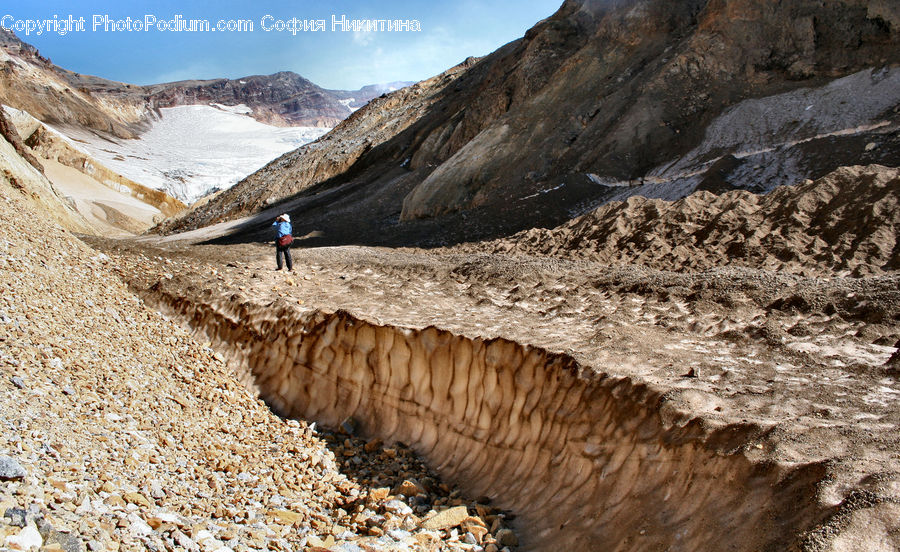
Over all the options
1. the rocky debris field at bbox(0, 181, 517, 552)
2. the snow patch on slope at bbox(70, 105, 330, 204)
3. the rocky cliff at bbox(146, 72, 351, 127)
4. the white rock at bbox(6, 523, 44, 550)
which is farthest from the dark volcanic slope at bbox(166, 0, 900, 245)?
the rocky cliff at bbox(146, 72, 351, 127)

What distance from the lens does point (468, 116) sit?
25.0 m

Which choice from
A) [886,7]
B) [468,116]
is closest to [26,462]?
[886,7]

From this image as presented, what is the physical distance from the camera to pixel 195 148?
68.8 meters

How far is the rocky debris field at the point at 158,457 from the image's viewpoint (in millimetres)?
3764

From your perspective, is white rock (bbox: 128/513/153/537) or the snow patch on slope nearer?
white rock (bbox: 128/513/153/537)

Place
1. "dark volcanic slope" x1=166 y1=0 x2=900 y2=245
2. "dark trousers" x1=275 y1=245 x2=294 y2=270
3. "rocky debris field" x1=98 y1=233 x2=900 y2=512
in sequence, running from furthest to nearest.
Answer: "dark volcanic slope" x1=166 y1=0 x2=900 y2=245
"dark trousers" x1=275 y1=245 x2=294 y2=270
"rocky debris field" x1=98 y1=233 x2=900 y2=512

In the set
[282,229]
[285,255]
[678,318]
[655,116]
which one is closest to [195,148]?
[655,116]

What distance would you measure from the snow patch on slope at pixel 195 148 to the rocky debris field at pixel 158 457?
4391 centimetres

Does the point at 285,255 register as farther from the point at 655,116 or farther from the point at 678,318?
the point at 655,116

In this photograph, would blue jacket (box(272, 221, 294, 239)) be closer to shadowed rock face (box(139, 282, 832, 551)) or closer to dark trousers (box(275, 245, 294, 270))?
dark trousers (box(275, 245, 294, 270))

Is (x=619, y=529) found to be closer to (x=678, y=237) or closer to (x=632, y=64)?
(x=678, y=237)

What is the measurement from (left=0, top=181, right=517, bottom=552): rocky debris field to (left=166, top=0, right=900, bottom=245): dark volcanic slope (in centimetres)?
982

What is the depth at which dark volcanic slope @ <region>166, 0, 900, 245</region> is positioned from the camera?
14094 millimetres

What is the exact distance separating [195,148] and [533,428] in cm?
7094
